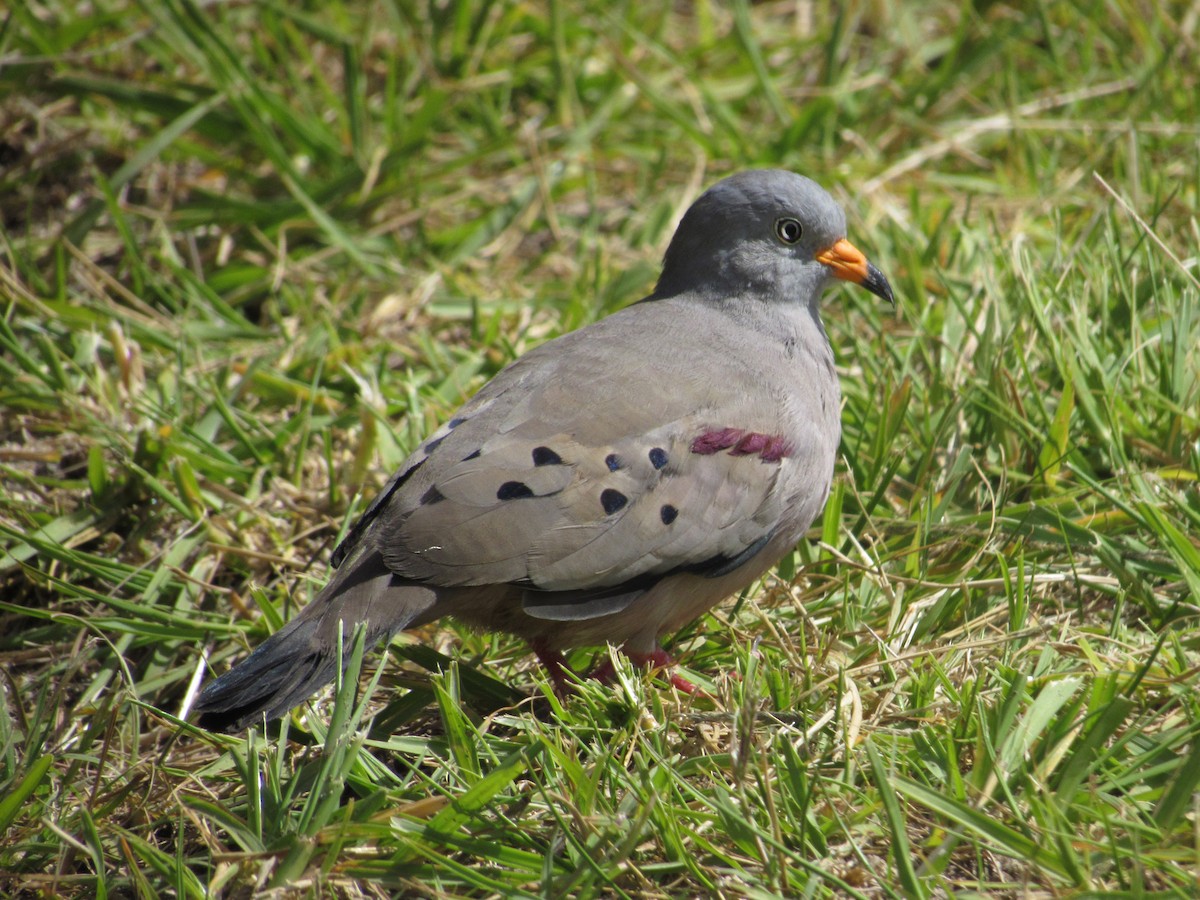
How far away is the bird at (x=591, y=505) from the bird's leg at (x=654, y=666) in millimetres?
11

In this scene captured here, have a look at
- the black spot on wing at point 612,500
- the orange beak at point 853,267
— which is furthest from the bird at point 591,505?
the orange beak at point 853,267

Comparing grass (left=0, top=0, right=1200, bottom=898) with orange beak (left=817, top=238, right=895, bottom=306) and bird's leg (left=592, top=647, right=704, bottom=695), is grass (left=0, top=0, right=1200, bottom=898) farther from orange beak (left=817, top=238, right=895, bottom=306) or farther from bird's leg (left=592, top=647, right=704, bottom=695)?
orange beak (left=817, top=238, right=895, bottom=306)

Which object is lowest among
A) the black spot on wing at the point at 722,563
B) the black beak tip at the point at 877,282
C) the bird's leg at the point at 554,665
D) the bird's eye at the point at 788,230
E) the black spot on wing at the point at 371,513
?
the bird's leg at the point at 554,665

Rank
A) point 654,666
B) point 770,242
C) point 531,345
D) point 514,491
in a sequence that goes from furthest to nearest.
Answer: point 531,345
point 770,242
point 654,666
point 514,491

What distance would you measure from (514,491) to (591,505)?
189 millimetres

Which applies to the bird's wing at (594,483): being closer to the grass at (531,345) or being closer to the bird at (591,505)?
the bird at (591,505)

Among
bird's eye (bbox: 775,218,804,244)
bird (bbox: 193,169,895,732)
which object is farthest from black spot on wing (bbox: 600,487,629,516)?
bird's eye (bbox: 775,218,804,244)

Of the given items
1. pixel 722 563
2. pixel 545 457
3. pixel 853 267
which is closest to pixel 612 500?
pixel 545 457

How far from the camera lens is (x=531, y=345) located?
188 inches

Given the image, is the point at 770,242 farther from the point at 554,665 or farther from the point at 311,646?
the point at 311,646

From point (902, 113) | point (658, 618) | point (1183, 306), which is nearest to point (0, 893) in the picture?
point (658, 618)

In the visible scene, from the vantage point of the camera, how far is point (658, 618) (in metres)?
3.26

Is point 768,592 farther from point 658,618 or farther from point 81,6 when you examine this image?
A: point 81,6

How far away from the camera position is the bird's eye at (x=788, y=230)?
3.88 metres
